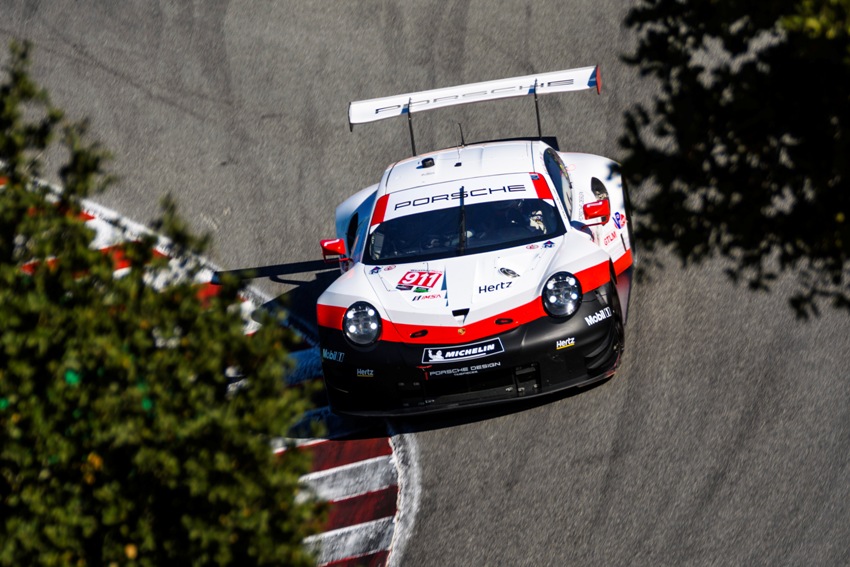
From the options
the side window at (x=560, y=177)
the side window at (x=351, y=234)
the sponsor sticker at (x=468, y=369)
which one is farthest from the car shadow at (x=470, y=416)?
the side window at (x=351, y=234)

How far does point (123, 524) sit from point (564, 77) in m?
6.30

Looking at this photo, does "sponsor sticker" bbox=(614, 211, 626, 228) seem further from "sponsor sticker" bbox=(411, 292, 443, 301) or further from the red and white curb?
the red and white curb

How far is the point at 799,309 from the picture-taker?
19.1ft

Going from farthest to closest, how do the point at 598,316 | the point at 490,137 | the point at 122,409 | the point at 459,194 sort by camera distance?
1. the point at 490,137
2. the point at 459,194
3. the point at 598,316
4. the point at 122,409

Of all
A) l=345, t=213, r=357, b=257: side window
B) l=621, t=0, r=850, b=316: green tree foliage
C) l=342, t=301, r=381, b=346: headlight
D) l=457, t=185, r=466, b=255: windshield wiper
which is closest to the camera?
l=621, t=0, r=850, b=316: green tree foliage

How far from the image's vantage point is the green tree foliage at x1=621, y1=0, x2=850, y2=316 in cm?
505

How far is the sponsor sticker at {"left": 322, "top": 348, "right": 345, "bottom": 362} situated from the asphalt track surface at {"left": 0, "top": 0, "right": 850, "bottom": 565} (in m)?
0.98

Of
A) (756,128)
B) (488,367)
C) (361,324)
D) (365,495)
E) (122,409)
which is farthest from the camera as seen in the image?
(365,495)

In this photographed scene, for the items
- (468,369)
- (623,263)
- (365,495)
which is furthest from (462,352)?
(623,263)

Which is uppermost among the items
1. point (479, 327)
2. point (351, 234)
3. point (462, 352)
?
point (351, 234)

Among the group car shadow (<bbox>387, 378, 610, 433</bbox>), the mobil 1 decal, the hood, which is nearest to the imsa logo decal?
the hood

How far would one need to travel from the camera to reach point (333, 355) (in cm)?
805

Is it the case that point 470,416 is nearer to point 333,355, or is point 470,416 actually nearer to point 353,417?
point 353,417

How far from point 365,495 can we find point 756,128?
4.21 metres
